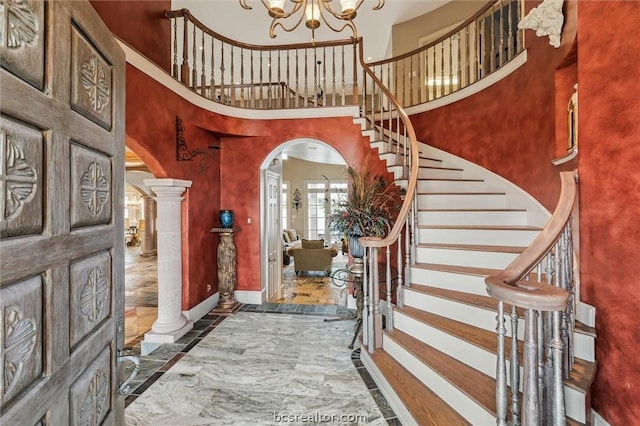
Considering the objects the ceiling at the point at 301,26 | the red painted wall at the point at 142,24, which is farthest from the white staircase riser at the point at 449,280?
the red painted wall at the point at 142,24

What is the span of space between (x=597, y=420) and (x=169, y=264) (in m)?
3.71

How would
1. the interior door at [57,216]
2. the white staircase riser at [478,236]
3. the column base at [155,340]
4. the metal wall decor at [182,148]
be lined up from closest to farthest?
the interior door at [57,216], the white staircase riser at [478,236], the column base at [155,340], the metal wall decor at [182,148]

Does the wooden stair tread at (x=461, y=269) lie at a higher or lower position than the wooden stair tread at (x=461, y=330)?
higher

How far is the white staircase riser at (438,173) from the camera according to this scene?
3.88m

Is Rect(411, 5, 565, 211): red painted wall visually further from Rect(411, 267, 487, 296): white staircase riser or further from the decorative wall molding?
Rect(411, 267, 487, 296): white staircase riser

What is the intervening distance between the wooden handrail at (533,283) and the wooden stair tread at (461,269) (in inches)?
41.5

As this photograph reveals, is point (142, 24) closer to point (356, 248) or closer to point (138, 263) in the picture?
point (356, 248)

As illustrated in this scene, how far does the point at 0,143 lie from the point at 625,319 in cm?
237

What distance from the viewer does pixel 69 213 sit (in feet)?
2.76

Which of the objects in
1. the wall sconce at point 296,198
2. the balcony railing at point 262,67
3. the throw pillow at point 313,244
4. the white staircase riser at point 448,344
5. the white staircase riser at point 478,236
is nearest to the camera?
the white staircase riser at point 448,344

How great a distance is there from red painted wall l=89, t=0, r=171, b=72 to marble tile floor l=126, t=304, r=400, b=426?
3056 millimetres

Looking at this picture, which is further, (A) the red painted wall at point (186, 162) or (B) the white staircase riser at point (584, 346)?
(A) the red painted wall at point (186, 162)

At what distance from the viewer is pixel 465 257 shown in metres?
2.71

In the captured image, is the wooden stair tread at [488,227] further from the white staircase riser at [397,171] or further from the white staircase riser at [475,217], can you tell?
the white staircase riser at [397,171]
